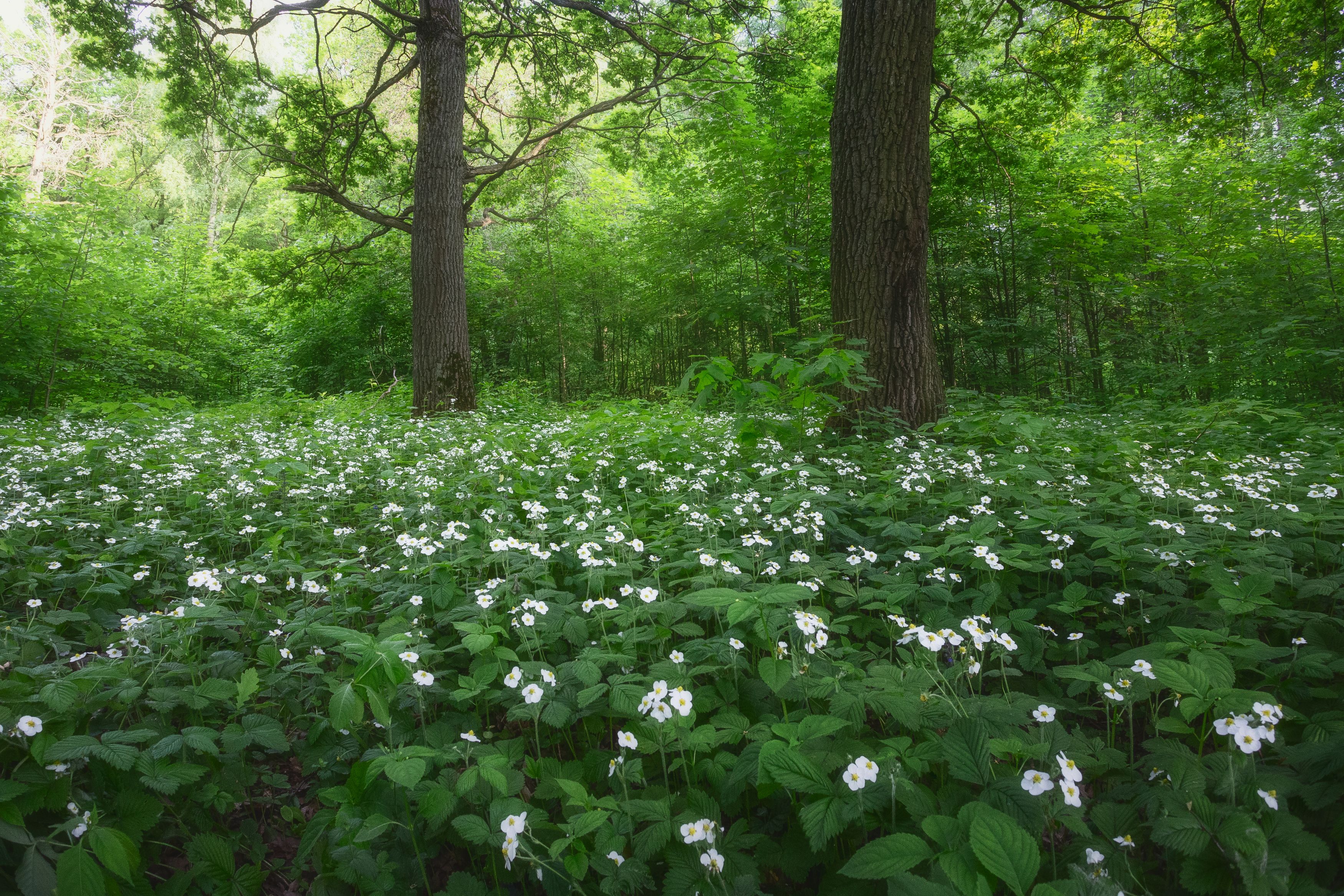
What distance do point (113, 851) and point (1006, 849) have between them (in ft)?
6.19

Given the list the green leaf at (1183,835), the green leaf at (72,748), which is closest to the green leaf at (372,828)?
the green leaf at (72,748)

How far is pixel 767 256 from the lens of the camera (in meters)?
10.7

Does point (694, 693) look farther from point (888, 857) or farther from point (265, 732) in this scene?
point (265, 732)

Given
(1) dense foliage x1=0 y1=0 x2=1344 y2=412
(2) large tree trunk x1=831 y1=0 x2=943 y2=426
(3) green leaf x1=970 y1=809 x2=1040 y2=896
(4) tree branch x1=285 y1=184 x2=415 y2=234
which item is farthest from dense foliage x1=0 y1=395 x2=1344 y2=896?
(4) tree branch x1=285 y1=184 x2=415 y2=234

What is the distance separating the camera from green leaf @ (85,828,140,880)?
1258 millimetres

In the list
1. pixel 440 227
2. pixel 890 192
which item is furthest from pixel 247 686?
pixel 440 227

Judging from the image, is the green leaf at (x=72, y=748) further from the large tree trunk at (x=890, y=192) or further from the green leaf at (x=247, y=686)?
the large tree trunk at (x=890, y=192)

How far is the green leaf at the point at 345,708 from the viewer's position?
1457mm

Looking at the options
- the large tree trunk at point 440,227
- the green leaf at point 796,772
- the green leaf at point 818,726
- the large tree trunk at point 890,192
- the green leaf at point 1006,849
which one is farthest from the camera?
the large tree trunk at point 440,227

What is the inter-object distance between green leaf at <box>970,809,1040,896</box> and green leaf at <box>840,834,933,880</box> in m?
0.10

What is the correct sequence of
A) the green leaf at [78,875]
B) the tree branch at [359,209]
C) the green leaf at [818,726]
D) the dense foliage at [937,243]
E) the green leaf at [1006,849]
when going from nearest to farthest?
the green leaf at [1006,849] < the green leaf at [78,875] < the green leaf at [818,726] < the dense foliage at [937,243] < the tree branch at [359,209]

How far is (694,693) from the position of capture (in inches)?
71.5

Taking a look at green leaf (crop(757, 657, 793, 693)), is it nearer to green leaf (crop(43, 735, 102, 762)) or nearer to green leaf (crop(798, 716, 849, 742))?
green leaf (crop(798, 716, 849, 742))

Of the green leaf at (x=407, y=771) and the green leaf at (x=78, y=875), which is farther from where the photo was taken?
the green leaf at (x=407, y=771)
